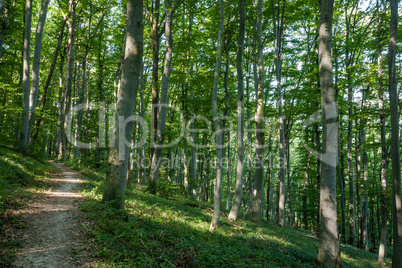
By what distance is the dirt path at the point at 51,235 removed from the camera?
3.67 meters

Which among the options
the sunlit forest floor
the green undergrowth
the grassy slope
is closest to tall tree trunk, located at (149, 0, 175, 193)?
the sunlit forest floor

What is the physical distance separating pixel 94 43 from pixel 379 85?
20.2 metres

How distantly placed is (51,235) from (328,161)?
6681mm

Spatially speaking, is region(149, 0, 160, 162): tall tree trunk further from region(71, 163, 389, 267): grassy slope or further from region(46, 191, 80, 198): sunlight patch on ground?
region(71, 163, 389, 267): grassy slope

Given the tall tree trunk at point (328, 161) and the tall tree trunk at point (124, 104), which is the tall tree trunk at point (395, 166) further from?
the tall tree trunk at point (124, 104)

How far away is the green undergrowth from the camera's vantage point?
12.5 ft

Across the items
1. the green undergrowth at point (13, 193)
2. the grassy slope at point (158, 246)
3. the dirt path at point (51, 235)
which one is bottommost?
the grassy slope at point (158, 246)

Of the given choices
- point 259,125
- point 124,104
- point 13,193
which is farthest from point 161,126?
point 13,193

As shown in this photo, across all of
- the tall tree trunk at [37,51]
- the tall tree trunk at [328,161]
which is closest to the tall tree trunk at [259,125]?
the tall tree trunk at [328,161]

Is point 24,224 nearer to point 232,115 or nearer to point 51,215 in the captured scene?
point 51,215

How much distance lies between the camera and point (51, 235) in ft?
14.8

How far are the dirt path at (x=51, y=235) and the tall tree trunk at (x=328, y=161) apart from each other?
5.81 meters

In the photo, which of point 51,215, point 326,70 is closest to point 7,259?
point 51,215

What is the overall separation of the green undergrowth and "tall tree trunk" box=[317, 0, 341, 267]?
6.78 meters
